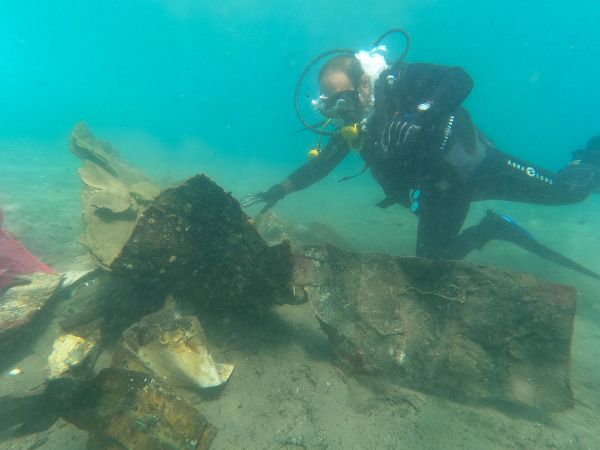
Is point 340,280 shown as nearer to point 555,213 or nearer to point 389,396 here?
point 389,396

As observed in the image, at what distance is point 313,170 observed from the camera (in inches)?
257

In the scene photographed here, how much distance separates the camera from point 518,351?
3.05 m

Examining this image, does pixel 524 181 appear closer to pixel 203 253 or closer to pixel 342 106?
pixel 342 106

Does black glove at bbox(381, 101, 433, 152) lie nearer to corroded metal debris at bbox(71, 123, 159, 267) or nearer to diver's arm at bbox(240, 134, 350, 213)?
diver's arm at bbox(240, 134, 350, 213)

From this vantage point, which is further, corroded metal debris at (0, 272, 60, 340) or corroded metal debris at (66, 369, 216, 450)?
corroded metal debris at (0, 272, 60, 340)

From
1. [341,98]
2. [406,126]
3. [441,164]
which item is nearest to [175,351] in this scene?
[406,126]

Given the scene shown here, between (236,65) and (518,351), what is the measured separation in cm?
8572

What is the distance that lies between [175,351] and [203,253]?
93cm

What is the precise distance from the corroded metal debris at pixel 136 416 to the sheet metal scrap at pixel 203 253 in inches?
41.7

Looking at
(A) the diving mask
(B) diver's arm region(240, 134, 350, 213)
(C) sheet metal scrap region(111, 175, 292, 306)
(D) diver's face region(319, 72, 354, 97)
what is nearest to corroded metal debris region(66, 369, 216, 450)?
(C) sheet metal scrap region(111, 175, 292, 306)

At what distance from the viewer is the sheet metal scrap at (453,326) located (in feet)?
9.86

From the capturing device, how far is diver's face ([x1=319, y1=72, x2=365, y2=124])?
16.2ft

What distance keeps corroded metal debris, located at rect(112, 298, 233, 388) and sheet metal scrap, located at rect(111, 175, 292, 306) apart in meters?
0.46

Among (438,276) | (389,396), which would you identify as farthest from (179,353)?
(438,276)
